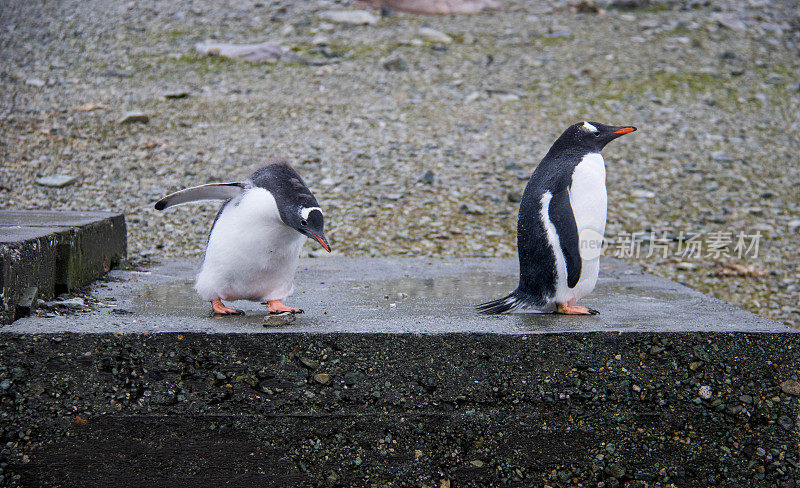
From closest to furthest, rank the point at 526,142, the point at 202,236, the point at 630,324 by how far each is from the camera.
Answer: the point at 630,324 → the point at 202,236 → the point at 526,142

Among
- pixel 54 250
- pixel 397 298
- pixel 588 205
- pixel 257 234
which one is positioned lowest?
pixel 397 298

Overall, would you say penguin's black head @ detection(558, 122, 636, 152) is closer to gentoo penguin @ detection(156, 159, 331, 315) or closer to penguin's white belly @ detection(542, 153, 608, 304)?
penguin's white belly @ detection(542, 153, 608, 304)

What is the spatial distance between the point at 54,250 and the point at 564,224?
181cm

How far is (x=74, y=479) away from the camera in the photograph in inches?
92.0

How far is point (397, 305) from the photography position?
2826 millimetres

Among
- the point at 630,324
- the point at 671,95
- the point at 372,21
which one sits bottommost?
the point at 630,324

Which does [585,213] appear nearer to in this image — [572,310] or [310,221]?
[572,310]

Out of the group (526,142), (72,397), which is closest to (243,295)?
(72,397)

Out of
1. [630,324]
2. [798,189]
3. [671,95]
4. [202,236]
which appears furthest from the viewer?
[671,95]

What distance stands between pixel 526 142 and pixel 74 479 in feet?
15.9

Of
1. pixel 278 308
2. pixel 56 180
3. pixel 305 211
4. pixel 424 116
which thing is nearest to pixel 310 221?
pixel 305 211

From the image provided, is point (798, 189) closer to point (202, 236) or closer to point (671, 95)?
point (671, 95)

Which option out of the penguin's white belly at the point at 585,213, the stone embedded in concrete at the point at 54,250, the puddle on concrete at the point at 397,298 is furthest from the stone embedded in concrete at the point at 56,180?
the penguin's white belly at the point at 585,213

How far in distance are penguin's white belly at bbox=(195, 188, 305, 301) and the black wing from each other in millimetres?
878
